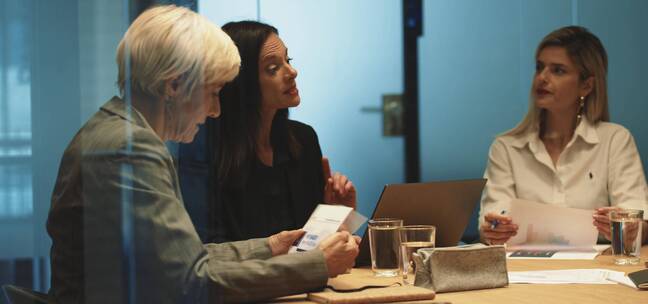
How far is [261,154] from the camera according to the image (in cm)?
288

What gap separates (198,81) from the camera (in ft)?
6.36

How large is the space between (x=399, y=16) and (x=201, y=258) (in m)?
2.62

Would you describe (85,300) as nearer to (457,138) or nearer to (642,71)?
(457,138)

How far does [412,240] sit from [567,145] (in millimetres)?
1399

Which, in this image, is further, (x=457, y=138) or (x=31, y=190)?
(x=457, y=138)

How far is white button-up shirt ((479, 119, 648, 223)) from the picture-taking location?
3230 mm

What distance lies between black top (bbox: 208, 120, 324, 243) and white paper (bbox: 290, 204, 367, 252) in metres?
0.52

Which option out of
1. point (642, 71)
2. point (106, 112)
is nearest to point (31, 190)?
point (106, 112)

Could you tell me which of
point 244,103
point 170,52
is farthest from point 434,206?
point 170,52

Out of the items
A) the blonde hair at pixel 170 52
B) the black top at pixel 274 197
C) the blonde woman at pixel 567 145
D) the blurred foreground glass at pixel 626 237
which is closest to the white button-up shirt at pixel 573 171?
the blonde woman at pixel 567 145

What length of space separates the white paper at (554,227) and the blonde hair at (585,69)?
0.66m

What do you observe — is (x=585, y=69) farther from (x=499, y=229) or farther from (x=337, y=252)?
(x=337, y=252)

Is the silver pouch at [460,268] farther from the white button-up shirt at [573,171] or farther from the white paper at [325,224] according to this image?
the white button-up shirt at [573,171]

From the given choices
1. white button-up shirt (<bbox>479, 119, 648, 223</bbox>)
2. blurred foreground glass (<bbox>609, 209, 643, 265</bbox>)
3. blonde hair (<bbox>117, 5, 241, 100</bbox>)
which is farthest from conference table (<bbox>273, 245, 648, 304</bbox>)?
white button-up shirt (<bbox>479, 119, 648, 223</bbox>)
